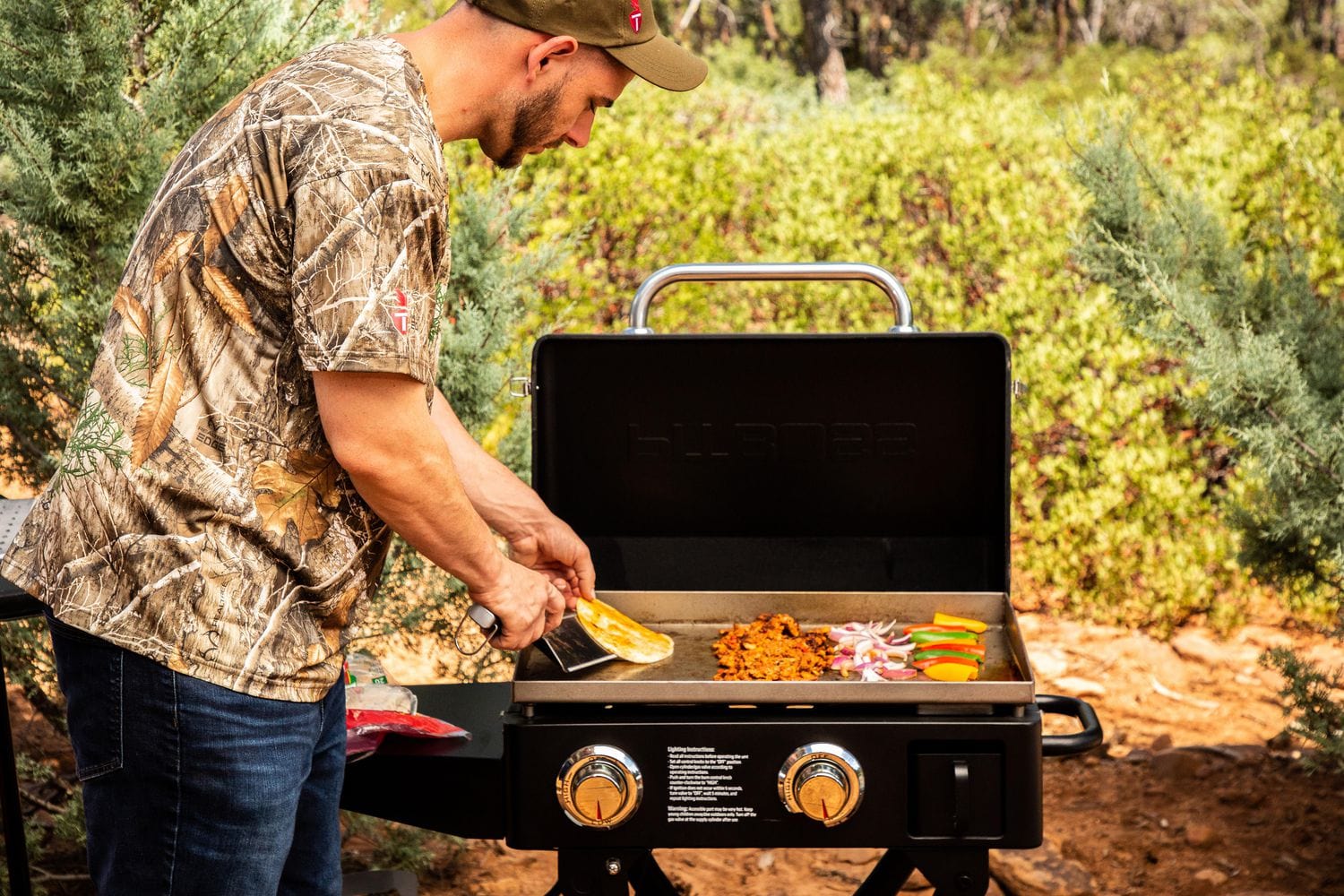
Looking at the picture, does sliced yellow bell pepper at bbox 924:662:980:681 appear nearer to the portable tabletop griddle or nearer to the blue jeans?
the portable tabletop griddle

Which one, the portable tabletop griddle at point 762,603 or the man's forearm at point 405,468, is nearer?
the man's forearm at point 405,468

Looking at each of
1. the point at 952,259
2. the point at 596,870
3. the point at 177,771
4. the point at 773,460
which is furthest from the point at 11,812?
the point at 952,259

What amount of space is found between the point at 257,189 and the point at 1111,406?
3.97 metres

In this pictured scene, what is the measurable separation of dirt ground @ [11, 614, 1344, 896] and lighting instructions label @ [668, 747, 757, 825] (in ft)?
5.32

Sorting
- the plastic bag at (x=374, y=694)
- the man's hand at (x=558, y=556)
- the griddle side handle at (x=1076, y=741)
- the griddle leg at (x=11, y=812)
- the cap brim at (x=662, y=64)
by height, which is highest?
the cap brim at (x=662, y=64)

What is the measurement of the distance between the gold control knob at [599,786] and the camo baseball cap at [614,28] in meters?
0.88

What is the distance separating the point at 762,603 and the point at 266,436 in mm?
960

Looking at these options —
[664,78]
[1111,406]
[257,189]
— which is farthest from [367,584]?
[1111,406]

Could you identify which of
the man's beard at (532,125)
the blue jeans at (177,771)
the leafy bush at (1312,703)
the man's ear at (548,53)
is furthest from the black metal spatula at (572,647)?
the leafy bush at (1312,703)

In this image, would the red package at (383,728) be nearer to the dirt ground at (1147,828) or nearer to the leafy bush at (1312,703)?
the dirt ground at (1147,828)

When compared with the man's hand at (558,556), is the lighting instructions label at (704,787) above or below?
below

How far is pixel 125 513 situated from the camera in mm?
1594

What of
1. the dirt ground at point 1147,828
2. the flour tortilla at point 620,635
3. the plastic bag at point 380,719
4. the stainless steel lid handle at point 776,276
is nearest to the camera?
the flour tortilla at point 620,635

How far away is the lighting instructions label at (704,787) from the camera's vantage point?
5.77 ft
